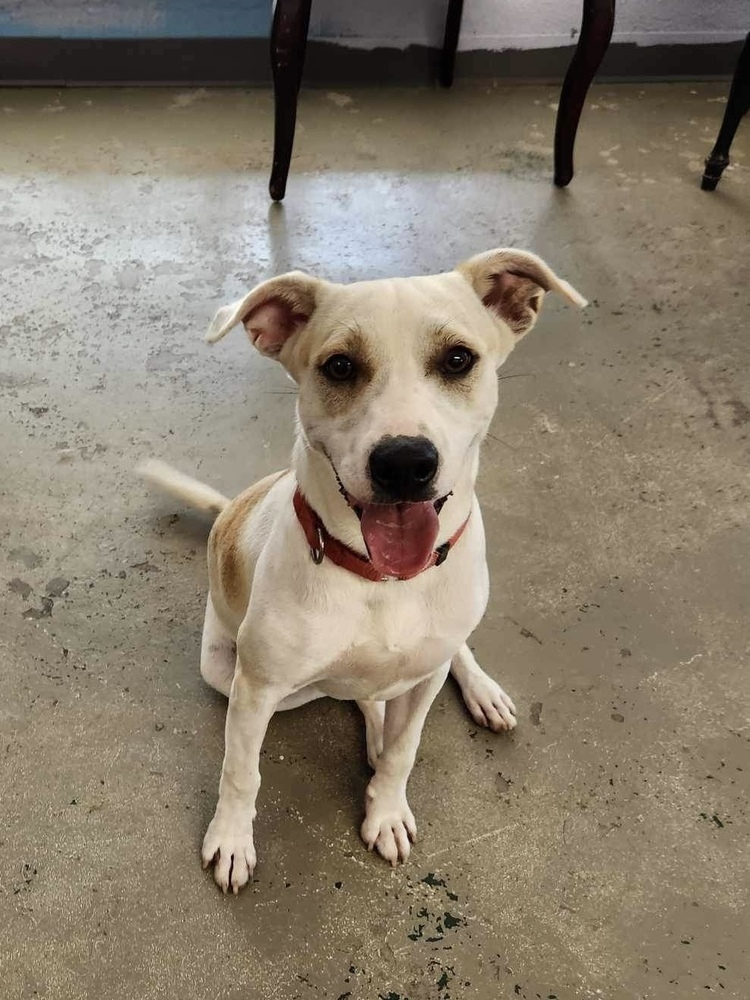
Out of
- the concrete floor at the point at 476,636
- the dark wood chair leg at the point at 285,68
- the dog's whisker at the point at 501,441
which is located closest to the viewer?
the concrete floor at the point at 476,636

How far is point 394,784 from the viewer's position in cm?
174

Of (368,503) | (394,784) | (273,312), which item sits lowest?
(394,784)

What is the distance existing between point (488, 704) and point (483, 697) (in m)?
0.02

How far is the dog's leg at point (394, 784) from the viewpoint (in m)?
1.69

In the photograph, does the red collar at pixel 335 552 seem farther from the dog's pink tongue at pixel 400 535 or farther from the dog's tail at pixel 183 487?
the dog's tail at pixel 183 487

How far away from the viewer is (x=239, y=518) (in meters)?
1.75

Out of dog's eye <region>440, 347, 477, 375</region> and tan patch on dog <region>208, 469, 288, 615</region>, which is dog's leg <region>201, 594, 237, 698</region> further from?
dog's eye <region>440, 347, 477, 375</region>

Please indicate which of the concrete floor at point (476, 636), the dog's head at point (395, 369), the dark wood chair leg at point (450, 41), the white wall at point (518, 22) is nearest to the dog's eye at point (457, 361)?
the dog's head at point (395, 369)

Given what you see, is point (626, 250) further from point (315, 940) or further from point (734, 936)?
point (315, 940)

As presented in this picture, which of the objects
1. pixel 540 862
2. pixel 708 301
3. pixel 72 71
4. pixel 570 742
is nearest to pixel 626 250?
pixel 708 301

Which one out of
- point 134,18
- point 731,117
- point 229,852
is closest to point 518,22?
point 731,117

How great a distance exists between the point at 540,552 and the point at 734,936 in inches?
38.6

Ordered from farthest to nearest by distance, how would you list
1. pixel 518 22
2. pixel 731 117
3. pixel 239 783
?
1. pixel 518 22
2. pixel 731 117
3. pixel 239 783

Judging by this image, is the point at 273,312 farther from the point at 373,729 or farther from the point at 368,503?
the point at 373,729
